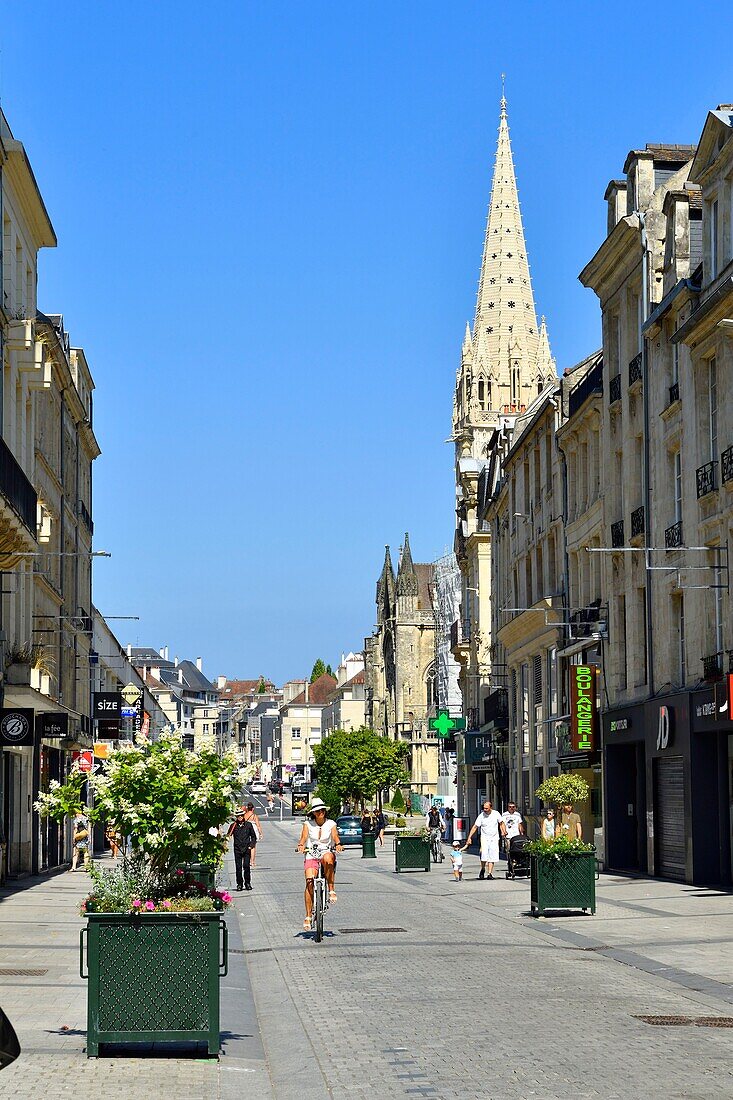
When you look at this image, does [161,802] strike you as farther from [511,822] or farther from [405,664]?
[405,664]

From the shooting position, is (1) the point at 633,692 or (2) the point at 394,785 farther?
(2) the point at 394,785

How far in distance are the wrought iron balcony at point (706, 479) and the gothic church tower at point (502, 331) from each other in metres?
93.2

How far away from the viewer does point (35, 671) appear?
3356 cm

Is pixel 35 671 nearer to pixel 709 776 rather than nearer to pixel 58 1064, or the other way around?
pixel 709 776

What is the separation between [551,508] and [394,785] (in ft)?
220

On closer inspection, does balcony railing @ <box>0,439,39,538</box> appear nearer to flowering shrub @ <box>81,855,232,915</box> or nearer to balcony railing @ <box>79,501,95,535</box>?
Result: flowering shrub @ <box>81,855,232,915</box>

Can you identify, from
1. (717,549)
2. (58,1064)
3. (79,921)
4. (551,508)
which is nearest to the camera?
(58,1064)

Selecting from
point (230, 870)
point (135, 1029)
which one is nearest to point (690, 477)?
point (230, 870)

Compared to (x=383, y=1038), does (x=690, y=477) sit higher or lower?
higher

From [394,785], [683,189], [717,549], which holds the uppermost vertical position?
[683,189]

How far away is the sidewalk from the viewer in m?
9.06

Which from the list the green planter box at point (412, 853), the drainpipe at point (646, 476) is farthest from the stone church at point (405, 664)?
the drainpipe at point (646, 476)

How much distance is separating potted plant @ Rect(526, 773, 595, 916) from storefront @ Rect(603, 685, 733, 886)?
541 cm

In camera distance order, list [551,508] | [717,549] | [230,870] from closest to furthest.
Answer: [717,549] → [230,870] → [551,508]
